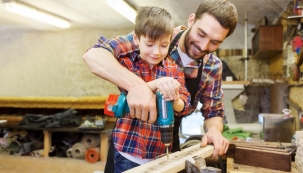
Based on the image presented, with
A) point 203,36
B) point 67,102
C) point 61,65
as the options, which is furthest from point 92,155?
point 203,36

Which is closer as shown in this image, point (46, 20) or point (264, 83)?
point (264, 83)

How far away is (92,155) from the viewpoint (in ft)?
13.3

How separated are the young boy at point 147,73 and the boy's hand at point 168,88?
94mm

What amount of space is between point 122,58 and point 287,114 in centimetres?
177

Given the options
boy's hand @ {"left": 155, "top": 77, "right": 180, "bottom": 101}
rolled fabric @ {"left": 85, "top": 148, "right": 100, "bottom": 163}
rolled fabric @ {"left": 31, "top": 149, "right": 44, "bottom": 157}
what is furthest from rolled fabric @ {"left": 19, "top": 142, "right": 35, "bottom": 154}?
boy's hand @ {"left": 155, "top": 77, "right": 180, "bottom": 101}

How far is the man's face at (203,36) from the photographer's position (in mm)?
1192

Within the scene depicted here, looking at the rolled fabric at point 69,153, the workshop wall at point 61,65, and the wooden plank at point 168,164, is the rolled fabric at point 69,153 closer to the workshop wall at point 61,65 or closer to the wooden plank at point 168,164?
the workshop wall at point 61,65

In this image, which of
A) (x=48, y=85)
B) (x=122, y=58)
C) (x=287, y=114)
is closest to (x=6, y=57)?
(x=122, y=58)

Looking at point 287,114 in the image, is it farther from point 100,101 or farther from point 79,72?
point 79,72

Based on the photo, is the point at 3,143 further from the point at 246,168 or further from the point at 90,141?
the point at 246,168

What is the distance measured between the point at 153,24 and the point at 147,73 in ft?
0.69

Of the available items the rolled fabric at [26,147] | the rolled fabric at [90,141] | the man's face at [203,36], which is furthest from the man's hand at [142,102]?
the rolled fabric at [26,147]

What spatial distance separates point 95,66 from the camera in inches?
41.8

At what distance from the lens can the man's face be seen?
3.91 feet
